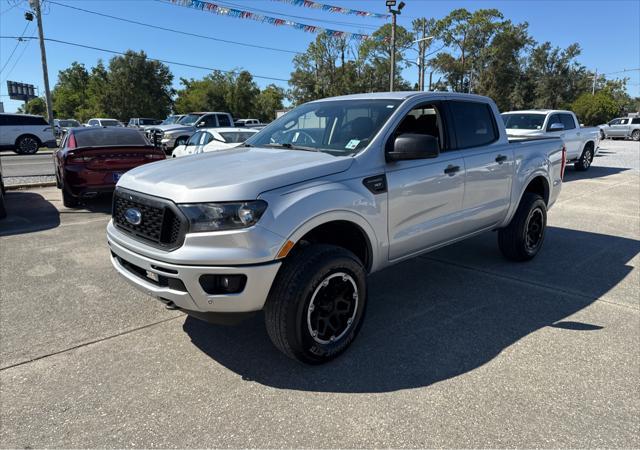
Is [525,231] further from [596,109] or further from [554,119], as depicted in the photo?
[596,109]

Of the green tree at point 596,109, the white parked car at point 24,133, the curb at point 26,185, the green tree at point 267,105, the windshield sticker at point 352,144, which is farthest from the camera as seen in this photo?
the green tree at point 267,105

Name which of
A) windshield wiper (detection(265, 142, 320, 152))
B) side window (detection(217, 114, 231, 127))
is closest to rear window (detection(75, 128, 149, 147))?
windshield wiper (detection(265, 142, 320, 152))

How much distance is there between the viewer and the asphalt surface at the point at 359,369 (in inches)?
98.1

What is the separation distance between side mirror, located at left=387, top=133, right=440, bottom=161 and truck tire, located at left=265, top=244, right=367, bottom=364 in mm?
875

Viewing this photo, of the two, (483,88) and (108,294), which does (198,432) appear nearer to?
(108,294)

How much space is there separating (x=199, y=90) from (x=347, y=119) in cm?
7015

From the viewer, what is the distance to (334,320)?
3205 millimetres

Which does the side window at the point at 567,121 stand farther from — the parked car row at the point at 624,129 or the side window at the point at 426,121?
the parked car row at the point at 624,129

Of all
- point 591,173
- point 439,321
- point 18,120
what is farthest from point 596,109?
point 439,321

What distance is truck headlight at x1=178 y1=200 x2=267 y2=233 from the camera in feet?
8.89

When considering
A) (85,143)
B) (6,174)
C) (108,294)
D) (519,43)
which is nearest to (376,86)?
(519,43)

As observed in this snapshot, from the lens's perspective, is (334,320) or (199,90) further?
(199,90)

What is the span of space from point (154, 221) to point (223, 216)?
1.79ft

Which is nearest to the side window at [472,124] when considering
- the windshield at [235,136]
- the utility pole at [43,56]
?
the windshield at [235,136]
